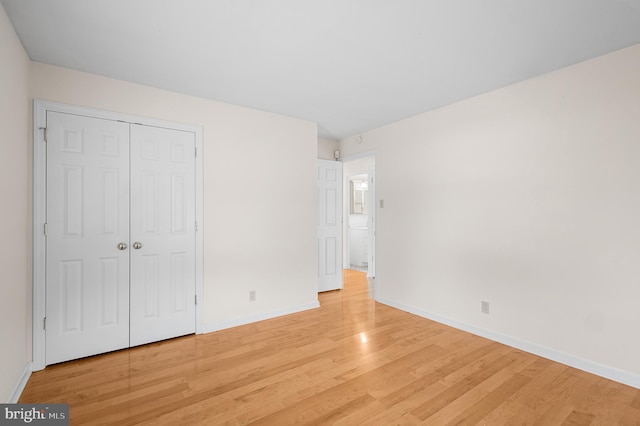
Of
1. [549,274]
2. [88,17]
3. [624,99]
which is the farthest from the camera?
[549,274]

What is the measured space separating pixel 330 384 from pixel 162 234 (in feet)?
7.13

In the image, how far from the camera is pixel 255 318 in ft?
11.7

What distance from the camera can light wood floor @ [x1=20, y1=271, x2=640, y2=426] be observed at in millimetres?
1887

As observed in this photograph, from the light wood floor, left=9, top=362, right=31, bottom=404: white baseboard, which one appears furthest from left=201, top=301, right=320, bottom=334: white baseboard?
left=9, top=362, right=31, bottom=404: white baseboard

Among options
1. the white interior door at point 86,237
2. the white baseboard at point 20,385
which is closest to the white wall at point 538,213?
the white interior door at point 86,237

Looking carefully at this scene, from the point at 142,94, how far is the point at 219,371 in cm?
272

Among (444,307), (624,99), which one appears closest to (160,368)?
(444,307)

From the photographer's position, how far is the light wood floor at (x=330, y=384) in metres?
1.89

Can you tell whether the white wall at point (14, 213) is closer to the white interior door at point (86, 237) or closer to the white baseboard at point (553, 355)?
the white interior door at point (86, 237)

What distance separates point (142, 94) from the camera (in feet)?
9.60

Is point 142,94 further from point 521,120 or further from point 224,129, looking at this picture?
point 521,120

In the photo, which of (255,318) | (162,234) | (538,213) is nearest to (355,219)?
(255,318)

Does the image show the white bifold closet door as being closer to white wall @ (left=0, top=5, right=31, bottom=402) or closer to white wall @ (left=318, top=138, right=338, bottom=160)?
white wall @ (left=0, top=5, right=31, bottom=402)

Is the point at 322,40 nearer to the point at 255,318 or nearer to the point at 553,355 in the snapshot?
the point at 255,318
